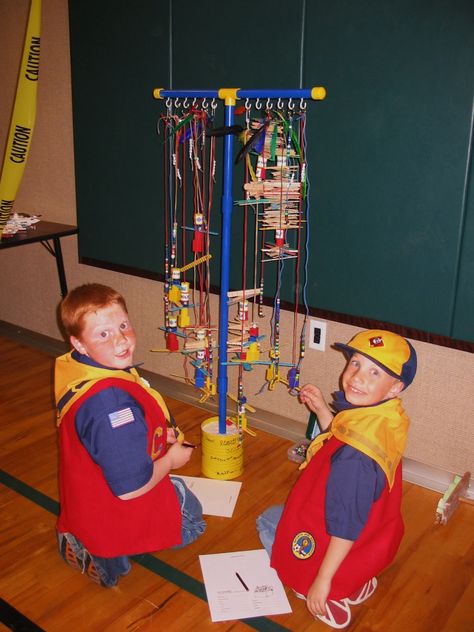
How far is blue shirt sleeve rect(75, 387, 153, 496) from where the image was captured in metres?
1.74

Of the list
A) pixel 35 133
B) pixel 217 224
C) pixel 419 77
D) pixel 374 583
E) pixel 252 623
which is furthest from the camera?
pixel 35 133

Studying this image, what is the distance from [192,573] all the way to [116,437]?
637 millimetres

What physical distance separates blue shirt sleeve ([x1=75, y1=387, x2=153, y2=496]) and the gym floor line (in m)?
0.45

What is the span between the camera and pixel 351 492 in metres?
1.71

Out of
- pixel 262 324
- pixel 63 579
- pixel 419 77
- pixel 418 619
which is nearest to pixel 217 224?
pixel 262 324

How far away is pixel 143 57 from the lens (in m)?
2.91

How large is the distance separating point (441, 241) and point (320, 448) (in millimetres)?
898

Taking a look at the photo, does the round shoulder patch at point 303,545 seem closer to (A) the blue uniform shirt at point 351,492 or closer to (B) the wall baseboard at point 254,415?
(A) the blue uniform shirt at point 351,492

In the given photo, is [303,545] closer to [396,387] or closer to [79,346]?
[396,387]

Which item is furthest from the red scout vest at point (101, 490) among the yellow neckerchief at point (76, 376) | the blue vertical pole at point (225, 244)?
the blue vertical pole at point (225, 244)

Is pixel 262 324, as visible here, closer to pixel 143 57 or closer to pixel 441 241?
pixel 441 241

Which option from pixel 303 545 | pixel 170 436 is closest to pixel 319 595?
pixel 303 545

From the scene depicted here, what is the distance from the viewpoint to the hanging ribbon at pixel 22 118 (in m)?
3.02

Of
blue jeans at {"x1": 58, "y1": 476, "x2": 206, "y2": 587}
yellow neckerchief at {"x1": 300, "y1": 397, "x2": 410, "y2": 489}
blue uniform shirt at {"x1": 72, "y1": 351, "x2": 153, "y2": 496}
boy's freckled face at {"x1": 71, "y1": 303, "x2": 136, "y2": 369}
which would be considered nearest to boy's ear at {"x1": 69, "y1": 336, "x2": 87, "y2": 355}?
boy's freckled face at {"x1": 71, "y1": 303, "x2": 136, "y2": 369}
